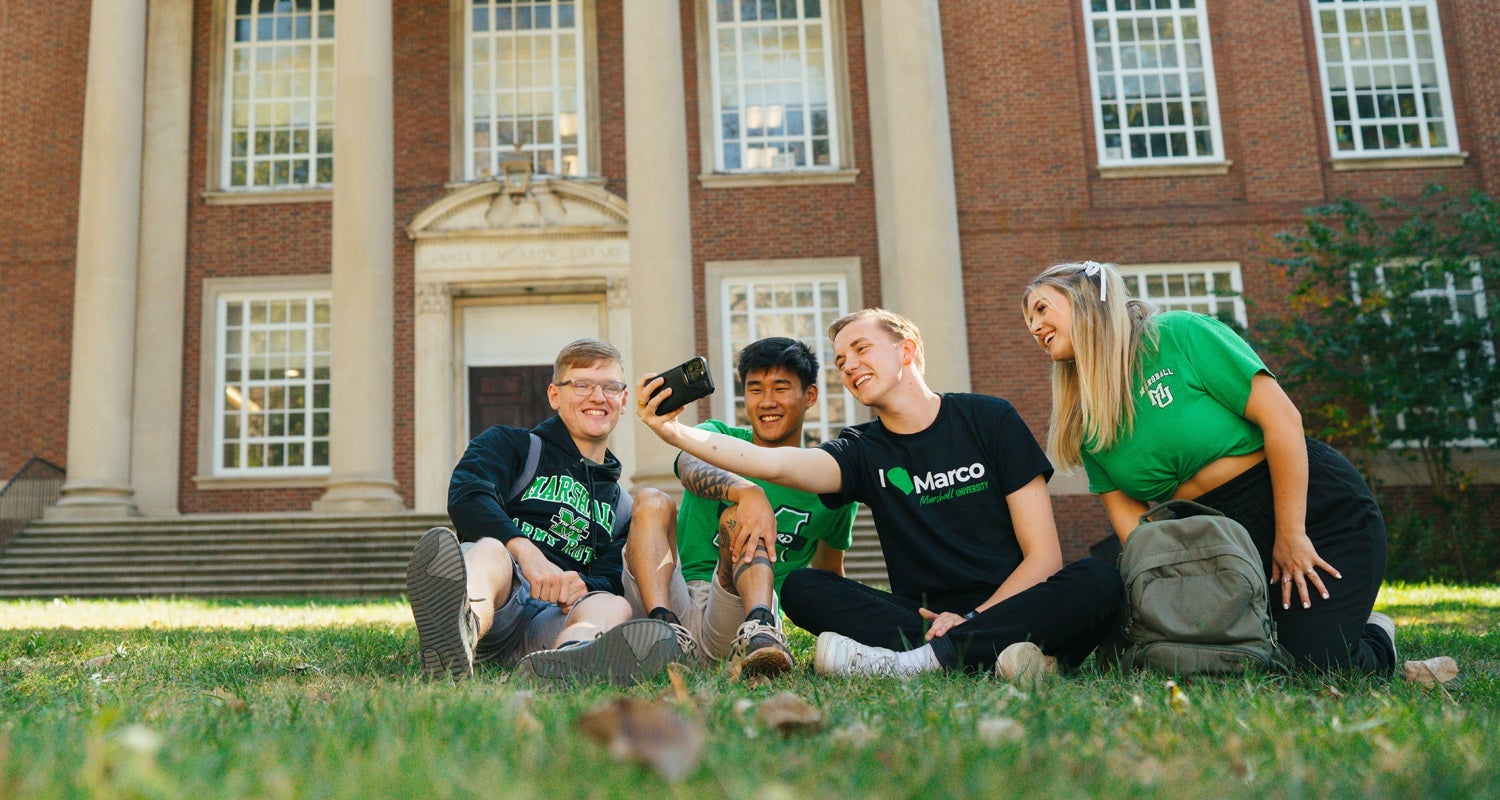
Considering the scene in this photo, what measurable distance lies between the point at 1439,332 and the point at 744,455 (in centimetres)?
1371

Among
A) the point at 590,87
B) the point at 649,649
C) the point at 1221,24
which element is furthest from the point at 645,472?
the point at 1221,24

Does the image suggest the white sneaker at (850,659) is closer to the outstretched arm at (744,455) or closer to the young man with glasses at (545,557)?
the young man with glasses at (545,557)

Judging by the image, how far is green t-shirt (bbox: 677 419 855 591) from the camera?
4.56 meters

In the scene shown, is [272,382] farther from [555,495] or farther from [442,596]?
[442,596]

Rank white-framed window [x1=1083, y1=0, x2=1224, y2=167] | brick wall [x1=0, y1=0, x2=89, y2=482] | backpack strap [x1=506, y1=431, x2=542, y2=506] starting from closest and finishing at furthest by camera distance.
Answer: backpack strap [x1=506, y1=431, x2=542, y2=506] < brick wall [x1=0, y1=0, x2=89, y2=482] < white-framed window [x1=1083, y1=0, x2=1224, y2=167]

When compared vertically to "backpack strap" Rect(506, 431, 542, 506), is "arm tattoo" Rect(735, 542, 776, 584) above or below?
below

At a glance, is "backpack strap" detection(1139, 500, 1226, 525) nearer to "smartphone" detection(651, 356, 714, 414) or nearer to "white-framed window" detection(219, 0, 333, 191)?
"smartphone" detection(651, 356, 714, 414)

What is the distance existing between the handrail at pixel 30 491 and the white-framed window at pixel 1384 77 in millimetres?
A: 18884

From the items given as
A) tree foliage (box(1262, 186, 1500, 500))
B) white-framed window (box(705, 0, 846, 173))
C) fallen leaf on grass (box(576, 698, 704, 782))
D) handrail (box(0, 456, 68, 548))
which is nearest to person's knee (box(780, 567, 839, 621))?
fallen leaf on grass (box(576, 698, 704, 782))

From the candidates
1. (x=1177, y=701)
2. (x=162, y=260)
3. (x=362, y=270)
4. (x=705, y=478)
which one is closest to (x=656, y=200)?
(x=362, y=270)

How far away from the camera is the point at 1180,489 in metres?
4.01

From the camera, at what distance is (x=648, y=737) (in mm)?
1419

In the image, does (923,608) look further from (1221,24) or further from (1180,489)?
(1221,24)

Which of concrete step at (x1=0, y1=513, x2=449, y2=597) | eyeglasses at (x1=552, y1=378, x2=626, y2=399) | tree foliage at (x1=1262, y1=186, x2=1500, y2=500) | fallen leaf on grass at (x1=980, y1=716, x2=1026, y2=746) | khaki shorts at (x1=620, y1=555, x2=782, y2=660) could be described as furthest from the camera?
tree foliage at (x1=1262, y1=186, x2=1500, y2=500)
